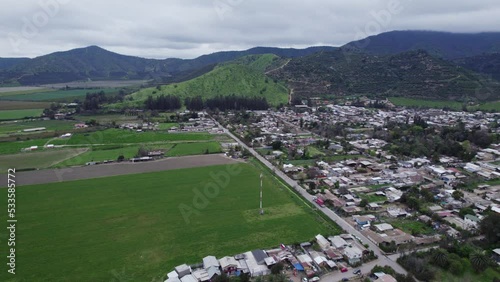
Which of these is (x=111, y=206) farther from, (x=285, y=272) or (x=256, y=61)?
(x=256, y=61)

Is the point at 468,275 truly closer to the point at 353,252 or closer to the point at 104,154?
the point at 353,252

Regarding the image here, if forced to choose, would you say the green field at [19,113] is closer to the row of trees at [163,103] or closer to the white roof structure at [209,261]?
the row of trees at [163,103]

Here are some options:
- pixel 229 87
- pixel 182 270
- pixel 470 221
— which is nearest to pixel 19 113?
pixel 229 87

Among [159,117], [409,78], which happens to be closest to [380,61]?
[409,78]

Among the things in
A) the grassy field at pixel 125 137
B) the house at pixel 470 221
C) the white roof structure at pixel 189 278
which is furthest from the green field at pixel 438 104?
the white roof structure at pixel 189 278

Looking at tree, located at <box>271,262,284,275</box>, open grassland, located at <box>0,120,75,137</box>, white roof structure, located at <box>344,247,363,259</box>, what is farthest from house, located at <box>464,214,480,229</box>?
open grassland, located at <box>0,120,75,137</box>
